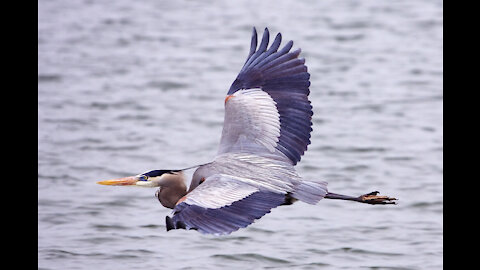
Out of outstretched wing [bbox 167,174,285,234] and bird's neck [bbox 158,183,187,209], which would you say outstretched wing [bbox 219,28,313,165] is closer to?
bird's neck [bbox 158,183,187,209]

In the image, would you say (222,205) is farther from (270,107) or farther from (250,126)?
(270,107)

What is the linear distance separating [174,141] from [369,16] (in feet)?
20.5

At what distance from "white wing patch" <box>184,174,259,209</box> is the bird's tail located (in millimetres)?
290

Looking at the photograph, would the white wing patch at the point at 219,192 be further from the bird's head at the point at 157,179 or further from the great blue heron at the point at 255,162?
the bird's head at the point at 157,179

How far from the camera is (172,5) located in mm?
17188

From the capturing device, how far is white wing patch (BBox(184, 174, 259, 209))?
6059 millimetres

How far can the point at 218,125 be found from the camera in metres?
11.4

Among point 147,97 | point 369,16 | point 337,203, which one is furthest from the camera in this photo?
point 369,16

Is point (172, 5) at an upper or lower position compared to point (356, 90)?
upper

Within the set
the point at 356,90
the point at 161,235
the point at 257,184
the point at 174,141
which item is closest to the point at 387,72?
the point at 356,90

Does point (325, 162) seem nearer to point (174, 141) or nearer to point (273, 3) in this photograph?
point (174, 141)

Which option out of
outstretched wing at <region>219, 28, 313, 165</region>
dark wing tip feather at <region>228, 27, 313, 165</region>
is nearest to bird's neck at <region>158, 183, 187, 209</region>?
outstretched wing at <region>219, 28, 313, 165</region>

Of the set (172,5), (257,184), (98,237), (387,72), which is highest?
(172,5)

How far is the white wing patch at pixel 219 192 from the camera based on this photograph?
606 cm
